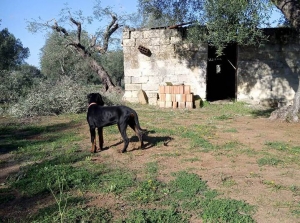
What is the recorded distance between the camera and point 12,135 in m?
7.33

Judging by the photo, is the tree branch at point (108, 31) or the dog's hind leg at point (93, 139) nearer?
the dog's hind leg at point (93, 139)

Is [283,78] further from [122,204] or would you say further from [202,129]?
[122,204]

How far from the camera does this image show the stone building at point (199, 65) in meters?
11.6

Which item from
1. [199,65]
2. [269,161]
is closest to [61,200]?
[269,161]

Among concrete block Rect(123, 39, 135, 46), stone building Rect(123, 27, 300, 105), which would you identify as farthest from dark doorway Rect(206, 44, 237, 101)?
concrete block Rect(123, 39, 135, 46)

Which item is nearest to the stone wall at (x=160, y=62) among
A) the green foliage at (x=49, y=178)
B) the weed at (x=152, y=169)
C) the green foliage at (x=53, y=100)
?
the green foliage at (x=53, y=100)

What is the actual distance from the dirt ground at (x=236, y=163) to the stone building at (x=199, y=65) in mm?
3958

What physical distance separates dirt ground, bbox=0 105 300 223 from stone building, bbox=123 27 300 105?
13.0 ft

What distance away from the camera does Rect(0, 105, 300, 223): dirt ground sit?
3523 mm

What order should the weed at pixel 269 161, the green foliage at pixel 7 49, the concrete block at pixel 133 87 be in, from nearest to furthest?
the weed at pixel 269 161
the concrete block at pixel 133 87
the green foliage at pixel 7 49

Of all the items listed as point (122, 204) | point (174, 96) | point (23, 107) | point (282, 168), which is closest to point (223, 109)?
point (174, 96)

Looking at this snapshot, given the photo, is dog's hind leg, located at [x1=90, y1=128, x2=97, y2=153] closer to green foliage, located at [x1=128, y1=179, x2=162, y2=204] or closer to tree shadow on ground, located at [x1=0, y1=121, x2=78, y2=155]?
tree shadow on ground, located at [x1=0, y1=121, x2=78, y2=155]

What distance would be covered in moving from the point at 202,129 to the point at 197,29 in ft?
14.9

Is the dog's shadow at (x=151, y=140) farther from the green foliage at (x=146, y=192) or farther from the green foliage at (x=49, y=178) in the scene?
the green foliage at (x=146, y=192)
